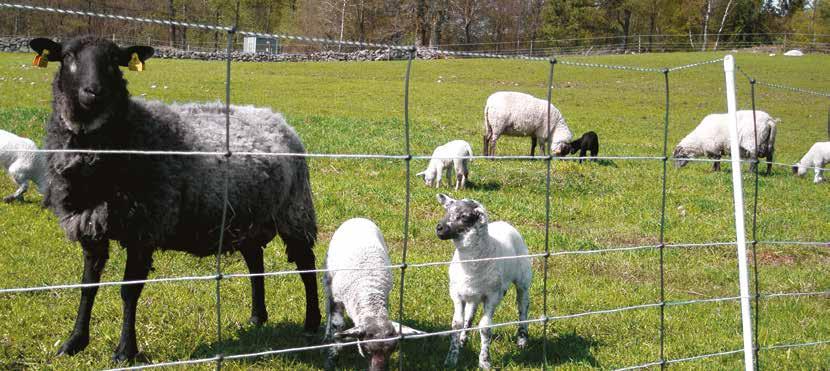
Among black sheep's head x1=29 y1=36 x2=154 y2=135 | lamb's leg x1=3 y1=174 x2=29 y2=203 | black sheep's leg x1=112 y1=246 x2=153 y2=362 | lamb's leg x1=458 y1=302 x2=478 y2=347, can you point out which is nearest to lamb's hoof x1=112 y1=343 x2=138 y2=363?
black sheep's leg x1=112 y1=246 x2=153 y2=362

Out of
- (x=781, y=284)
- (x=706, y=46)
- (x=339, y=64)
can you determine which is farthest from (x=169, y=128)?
(x=706, y=46)

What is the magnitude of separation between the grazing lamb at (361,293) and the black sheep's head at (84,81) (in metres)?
1.90

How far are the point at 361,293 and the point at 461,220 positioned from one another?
895 millimetres

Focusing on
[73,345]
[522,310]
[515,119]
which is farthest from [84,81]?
[515,119]

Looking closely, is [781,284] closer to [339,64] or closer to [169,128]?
[169,128]

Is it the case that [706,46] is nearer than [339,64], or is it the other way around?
[339,64]

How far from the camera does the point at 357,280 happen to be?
5133mm

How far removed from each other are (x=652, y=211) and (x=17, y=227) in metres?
8.58

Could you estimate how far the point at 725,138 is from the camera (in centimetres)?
1900

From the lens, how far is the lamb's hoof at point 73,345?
4738mm

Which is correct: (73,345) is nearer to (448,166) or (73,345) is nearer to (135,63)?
(135,63)

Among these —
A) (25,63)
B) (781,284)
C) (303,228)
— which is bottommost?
(781,284)

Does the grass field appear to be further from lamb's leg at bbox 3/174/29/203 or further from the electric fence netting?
lamb's leg at bbox 3/174/29/203

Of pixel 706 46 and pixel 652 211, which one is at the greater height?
pixel 706 46
